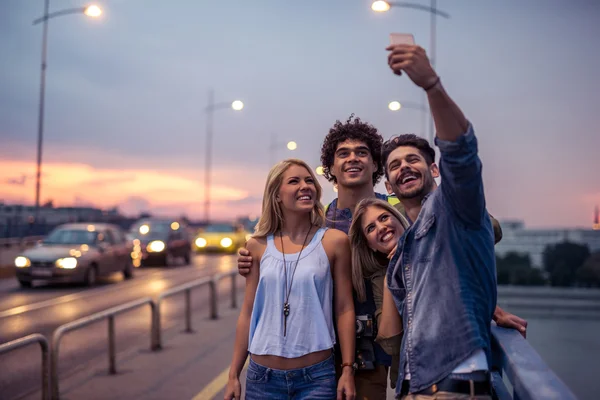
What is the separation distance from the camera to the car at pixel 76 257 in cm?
1823

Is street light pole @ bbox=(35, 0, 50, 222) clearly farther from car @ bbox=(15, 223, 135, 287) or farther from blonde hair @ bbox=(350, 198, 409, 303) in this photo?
blonde hair @ bbox=(350, 198, 409, 303)

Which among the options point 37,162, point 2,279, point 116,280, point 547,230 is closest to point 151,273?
point 116,280

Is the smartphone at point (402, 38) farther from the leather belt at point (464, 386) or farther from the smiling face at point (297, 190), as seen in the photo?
the smiling face at point (297, 190)

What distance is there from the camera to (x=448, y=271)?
2.46 m

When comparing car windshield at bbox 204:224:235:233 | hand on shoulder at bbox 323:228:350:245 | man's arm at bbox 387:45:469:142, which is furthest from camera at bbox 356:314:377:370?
car windshield at bbox 204:224:235:233

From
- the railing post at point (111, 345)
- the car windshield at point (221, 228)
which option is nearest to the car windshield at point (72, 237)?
the railing post at point (111, 345)

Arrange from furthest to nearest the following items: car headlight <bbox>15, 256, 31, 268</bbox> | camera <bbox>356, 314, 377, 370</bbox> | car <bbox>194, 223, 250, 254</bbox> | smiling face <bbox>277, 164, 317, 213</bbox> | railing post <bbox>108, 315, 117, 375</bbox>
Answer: car <bbox>194, 223, 250, 254</bbox> → car headlight <bbox>15, 256, 31, 268</bbox> → railing post <bbox>108, 315, 117, 375</bbox> → smiling face <bbox>277, 164, 317, 213</bbox> → camera <bbox>356, 314, 377, 370</bbox>

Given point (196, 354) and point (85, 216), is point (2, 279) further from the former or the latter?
point (85, 216)

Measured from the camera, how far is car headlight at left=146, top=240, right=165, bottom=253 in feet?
88.9

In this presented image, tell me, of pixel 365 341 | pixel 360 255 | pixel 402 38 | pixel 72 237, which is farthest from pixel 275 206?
pixel 72 237

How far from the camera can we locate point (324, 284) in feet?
11.4

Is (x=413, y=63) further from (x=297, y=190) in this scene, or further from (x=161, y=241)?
A: (x=161, y=241)

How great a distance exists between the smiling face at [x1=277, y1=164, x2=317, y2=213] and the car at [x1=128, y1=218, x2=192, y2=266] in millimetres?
24108

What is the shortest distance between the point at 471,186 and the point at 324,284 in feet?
4.39
